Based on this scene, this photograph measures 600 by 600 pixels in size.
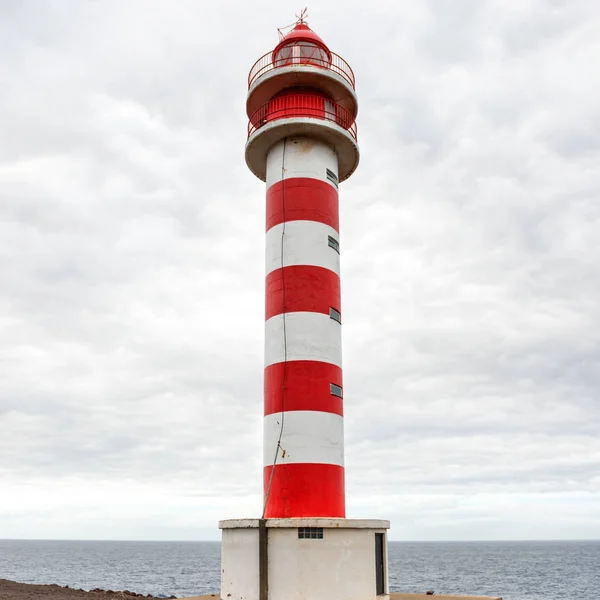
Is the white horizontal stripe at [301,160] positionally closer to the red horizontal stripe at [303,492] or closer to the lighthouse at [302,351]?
the lighthouse at [302,351]

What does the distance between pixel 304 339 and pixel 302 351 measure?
29 centimetres

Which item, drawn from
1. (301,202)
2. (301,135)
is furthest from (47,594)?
(301,135)

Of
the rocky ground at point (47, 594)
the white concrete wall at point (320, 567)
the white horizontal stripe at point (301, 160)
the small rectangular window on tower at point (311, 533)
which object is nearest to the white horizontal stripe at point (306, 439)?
the small rectangular window on tower at point (311, 533)

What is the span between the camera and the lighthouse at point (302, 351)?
42.5 feet

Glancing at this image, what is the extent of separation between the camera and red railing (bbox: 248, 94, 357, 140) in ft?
53.5

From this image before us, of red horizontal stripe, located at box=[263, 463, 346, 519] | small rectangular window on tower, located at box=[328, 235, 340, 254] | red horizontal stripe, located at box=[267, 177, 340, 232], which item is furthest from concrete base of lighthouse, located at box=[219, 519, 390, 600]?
red horizontal stripe, located at box=[267, 177, 340, 232]

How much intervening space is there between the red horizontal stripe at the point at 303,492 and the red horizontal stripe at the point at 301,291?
3.59 m

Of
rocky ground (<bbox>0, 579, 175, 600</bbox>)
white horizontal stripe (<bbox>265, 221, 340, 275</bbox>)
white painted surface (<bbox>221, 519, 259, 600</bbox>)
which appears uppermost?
white horizontal stripe (<bbox>265, 221, 340, 275</bbox>)

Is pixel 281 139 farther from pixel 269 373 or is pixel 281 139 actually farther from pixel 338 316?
pixel 269 373

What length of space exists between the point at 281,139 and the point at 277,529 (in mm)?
9419

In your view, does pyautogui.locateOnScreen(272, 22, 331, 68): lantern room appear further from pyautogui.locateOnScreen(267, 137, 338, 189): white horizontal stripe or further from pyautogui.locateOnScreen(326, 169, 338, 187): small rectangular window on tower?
→ pyautogui.locateOnScreen(326, 169, 338, 187): small rectangular window on tower

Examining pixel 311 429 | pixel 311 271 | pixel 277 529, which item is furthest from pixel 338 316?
pixel 277 529

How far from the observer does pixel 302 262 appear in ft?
49.9

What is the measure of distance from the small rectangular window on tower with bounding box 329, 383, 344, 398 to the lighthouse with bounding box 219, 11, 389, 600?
0.03 m
